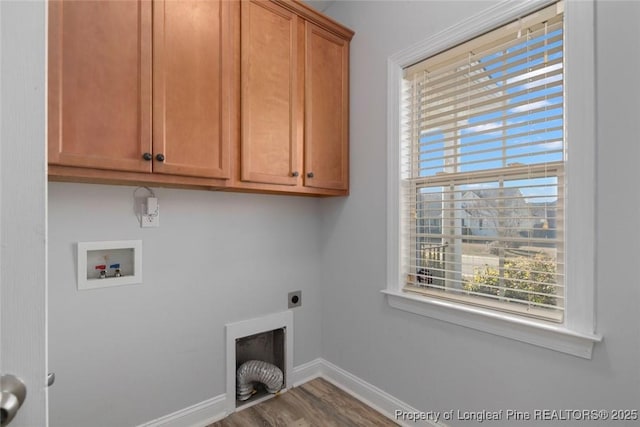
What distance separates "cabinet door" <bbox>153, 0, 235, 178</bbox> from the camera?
130cm

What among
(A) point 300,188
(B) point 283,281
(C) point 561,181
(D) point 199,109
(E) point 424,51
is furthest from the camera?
(B) point 283,281

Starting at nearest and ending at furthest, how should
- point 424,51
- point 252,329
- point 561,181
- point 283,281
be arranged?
point 561,181 < point 424,51 < point 252,329 < point 283,281

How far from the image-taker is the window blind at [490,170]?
4.12 feet

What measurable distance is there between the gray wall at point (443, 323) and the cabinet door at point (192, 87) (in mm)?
894

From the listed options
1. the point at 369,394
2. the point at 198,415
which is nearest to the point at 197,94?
the point at 198,415

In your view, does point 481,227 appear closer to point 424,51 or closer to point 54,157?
point 424,51

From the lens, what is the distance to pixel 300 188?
1793mm

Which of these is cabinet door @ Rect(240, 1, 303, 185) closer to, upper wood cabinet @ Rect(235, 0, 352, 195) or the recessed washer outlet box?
upper wood cabinet @ Rect(235, 0, 352, 195)

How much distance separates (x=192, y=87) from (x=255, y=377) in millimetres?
1732

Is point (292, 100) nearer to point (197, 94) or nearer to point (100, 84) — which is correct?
Result: point (197, 94)

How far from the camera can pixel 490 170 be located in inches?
56.2

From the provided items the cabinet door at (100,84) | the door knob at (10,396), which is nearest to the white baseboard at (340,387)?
the cabinet door at (100,84)

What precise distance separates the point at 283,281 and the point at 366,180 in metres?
0.89

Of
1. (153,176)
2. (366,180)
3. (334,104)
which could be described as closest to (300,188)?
(366,180)
